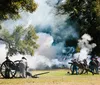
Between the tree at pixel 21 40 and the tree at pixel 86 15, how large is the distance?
690 centimetres

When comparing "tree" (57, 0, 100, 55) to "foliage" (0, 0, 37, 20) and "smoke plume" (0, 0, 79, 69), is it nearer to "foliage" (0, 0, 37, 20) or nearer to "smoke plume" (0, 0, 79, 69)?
"smoke plume" (0, 0, 79, 69)

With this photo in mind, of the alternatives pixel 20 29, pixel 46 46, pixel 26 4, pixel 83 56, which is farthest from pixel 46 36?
pixel 26 4

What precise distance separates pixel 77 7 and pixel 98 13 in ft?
13.4

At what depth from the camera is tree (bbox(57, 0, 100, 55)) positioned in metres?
53.9

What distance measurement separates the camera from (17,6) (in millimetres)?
23656

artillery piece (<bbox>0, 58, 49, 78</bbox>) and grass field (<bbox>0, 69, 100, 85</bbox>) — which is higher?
artillery piece (<bbox>0, 58, 49, 78</bbox>)

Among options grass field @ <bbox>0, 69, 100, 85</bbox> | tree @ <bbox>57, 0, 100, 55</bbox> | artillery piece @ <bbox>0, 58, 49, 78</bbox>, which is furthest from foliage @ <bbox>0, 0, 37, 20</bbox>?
tree @ <bbox>57, 0, 100, 55</bbox>

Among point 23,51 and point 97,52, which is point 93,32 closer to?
point 97,52

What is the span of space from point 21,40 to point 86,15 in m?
10.6

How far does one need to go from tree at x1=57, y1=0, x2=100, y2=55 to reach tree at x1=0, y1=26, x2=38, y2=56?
22.7 ft

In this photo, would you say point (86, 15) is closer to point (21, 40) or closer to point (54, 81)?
point (21, 40)

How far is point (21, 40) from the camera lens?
5356 centimetres

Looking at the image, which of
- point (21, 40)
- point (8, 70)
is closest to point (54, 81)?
point (8, 70)

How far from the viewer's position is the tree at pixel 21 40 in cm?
5137
